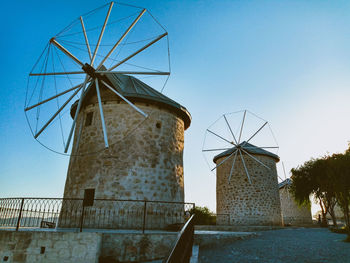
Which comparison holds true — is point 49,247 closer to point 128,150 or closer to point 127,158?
point 127,158

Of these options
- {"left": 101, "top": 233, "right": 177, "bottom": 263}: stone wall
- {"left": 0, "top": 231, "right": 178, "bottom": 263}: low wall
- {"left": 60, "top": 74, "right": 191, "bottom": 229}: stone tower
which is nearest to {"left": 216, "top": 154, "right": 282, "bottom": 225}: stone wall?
{"left": 60, "top": 74, "right": 191, "bottom": 229}: stone tower

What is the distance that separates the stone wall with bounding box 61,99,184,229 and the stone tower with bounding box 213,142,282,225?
9.99m

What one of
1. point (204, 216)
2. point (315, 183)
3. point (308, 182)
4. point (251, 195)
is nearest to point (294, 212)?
point (308, 182)

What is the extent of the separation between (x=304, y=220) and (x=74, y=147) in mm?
25786

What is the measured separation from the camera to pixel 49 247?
19.9 feet

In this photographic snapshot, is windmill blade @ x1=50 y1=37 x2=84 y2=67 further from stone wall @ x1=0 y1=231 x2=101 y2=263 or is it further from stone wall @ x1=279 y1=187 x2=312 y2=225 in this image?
stone wall @ x1=279 y1=187 x2=312 y2=225

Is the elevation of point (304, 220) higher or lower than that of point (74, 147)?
lower

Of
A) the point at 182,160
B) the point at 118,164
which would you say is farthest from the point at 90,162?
the point at 182,160

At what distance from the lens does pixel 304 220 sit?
26859mm

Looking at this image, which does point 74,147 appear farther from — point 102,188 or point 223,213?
point 223,213

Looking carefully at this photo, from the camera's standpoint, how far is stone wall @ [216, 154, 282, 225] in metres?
19.0

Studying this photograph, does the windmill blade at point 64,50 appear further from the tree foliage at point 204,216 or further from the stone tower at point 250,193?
the tree foliage at point 204,216

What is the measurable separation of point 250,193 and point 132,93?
526 inches

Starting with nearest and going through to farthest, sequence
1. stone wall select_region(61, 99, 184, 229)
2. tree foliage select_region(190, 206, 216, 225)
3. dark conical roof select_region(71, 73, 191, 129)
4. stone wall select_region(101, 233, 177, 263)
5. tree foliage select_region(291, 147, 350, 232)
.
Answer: stone wall select_region(101, 233, 177, 263) < stone wall select_region(61, 99, 184, 229) < dark conical roof select_region(71, 73, 191, 129) < tree foliage select_region(291, 147, 350, 232) < tree foliage select_region(190, 206, 216, 225)
